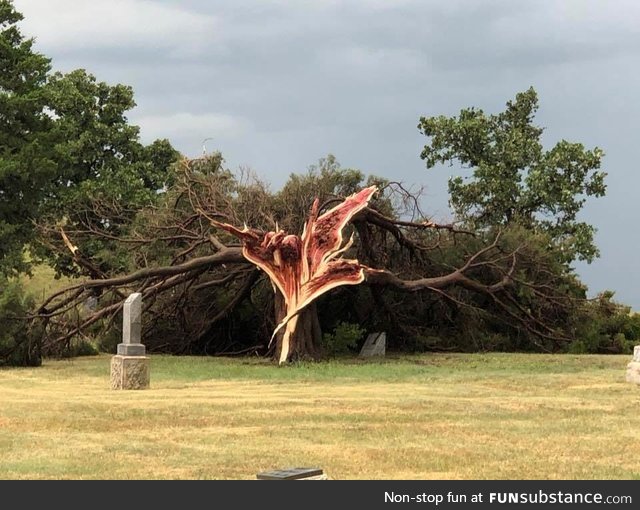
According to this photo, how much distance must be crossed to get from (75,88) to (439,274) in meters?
19.9

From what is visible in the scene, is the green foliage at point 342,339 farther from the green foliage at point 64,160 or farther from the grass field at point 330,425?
the green foliage at point 64,160

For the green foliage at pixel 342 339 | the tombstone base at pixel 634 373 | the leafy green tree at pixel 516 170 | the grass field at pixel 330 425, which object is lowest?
the grass field at pixel 330 425

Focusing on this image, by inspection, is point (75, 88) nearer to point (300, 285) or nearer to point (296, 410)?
point (300, 285)

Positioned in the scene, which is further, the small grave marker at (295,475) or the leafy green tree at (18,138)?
the leafy green tree at (18,138)

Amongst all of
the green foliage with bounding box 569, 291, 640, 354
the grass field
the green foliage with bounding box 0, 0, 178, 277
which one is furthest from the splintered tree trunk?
the green foliage with bounding box 0, 0, 178, 277

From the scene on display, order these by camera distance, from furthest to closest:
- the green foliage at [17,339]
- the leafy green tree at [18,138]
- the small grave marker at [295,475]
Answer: the leafy green tree at [18,138] → the green foliage at [17,339] → the small grave marker at [295,475]

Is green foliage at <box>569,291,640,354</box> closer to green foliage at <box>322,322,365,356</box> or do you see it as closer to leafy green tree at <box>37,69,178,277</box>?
green foliage at <box>322,322,365,356</box>

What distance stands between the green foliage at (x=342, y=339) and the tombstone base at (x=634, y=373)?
9.55m

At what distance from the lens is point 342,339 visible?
26328 millimetres

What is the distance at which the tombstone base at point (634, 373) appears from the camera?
1747 cm

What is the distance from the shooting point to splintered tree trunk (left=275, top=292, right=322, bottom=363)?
2289 cm

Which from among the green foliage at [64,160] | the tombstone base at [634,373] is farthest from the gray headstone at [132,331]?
the green foliage at [64,160]

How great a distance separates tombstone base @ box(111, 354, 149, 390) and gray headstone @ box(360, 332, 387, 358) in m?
9.81

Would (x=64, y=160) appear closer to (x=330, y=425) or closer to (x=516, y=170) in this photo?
(x=516, y=170)
